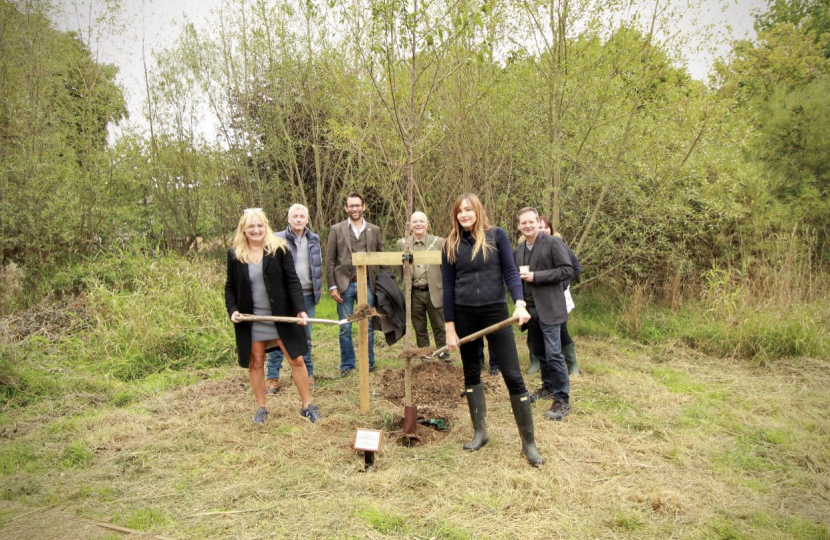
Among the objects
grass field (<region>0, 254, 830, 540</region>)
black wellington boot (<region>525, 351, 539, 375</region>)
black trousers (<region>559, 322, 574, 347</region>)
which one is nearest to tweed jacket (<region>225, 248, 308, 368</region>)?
grass field (<region>0, 254, 830, 540</region>)

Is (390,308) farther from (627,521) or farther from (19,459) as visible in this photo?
(19,459)

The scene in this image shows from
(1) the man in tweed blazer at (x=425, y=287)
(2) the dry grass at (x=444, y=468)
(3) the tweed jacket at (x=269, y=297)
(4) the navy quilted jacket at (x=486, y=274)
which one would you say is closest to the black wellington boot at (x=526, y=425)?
(2) the dry grass at (x=444, y=468)

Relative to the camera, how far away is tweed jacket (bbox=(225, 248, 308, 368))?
4.40 m

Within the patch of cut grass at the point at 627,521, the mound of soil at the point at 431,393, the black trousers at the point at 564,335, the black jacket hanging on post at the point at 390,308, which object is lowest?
the patch of cut grass at the point at 627,521

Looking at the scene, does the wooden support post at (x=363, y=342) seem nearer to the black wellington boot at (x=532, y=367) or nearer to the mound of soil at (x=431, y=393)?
the mound of soil at (x=431, y=393)

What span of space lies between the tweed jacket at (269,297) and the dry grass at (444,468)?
0.68 m

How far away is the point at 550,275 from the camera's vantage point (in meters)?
4.74

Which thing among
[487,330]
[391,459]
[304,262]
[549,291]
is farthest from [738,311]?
[304,262]

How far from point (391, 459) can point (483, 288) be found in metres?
1.36

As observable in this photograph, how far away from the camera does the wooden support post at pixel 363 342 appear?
15.0 ft

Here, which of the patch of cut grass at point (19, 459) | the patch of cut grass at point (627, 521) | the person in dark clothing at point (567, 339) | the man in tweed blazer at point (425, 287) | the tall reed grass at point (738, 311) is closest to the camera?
the patch of cut grass at point (627, 521)

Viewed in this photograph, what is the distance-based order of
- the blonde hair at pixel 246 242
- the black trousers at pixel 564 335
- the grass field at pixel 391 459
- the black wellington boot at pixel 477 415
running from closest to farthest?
the grass field at pixel 391 459 < the black wellington boot at pixel 477 415 < the blonde hair at pixel 246 242 < the black trousers at pixel 564 335

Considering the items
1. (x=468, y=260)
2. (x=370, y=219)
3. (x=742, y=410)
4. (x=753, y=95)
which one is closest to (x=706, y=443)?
(x=742, y=410)

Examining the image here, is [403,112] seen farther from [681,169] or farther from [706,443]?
[706,443]
